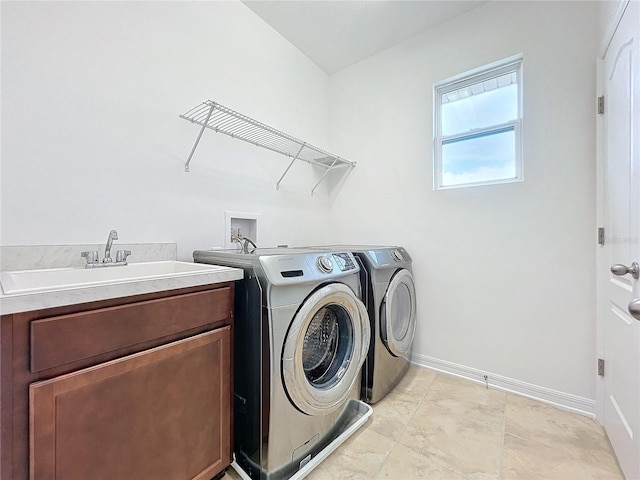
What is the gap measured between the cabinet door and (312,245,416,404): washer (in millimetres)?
903

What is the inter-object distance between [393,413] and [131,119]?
7.29 ft

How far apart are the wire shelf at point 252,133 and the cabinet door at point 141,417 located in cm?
116

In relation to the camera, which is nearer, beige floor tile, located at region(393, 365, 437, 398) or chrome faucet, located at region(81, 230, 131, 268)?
chrome faucet, located at region(81, 230, 131, 268)

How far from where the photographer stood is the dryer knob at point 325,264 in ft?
4.39

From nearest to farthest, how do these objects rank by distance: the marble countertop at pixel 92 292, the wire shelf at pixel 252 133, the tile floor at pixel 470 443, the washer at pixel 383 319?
1. the marble countertop at pixel 92 292
2. the tile floor at pixel 470 443
3. the wire shelf at pixel 252 133
4. the washer at pixel 383 319

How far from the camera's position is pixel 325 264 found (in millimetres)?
1367

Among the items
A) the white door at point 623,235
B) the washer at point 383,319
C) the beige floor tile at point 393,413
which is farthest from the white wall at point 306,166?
the beige floor tile at point 393,413

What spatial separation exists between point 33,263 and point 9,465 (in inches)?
31.9

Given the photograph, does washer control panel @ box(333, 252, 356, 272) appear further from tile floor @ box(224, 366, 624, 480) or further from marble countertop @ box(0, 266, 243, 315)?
tile floor @ box(224, 366, 624, 480)

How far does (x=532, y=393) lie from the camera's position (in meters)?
1.81

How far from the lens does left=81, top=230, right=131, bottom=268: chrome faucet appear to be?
49.4 inches

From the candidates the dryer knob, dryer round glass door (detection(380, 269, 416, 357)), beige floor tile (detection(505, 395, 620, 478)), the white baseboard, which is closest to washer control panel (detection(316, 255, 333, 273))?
the dryer knob

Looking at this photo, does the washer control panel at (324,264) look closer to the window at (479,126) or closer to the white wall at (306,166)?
the white wall at (306,166)

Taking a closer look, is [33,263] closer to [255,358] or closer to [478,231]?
[255,358]
